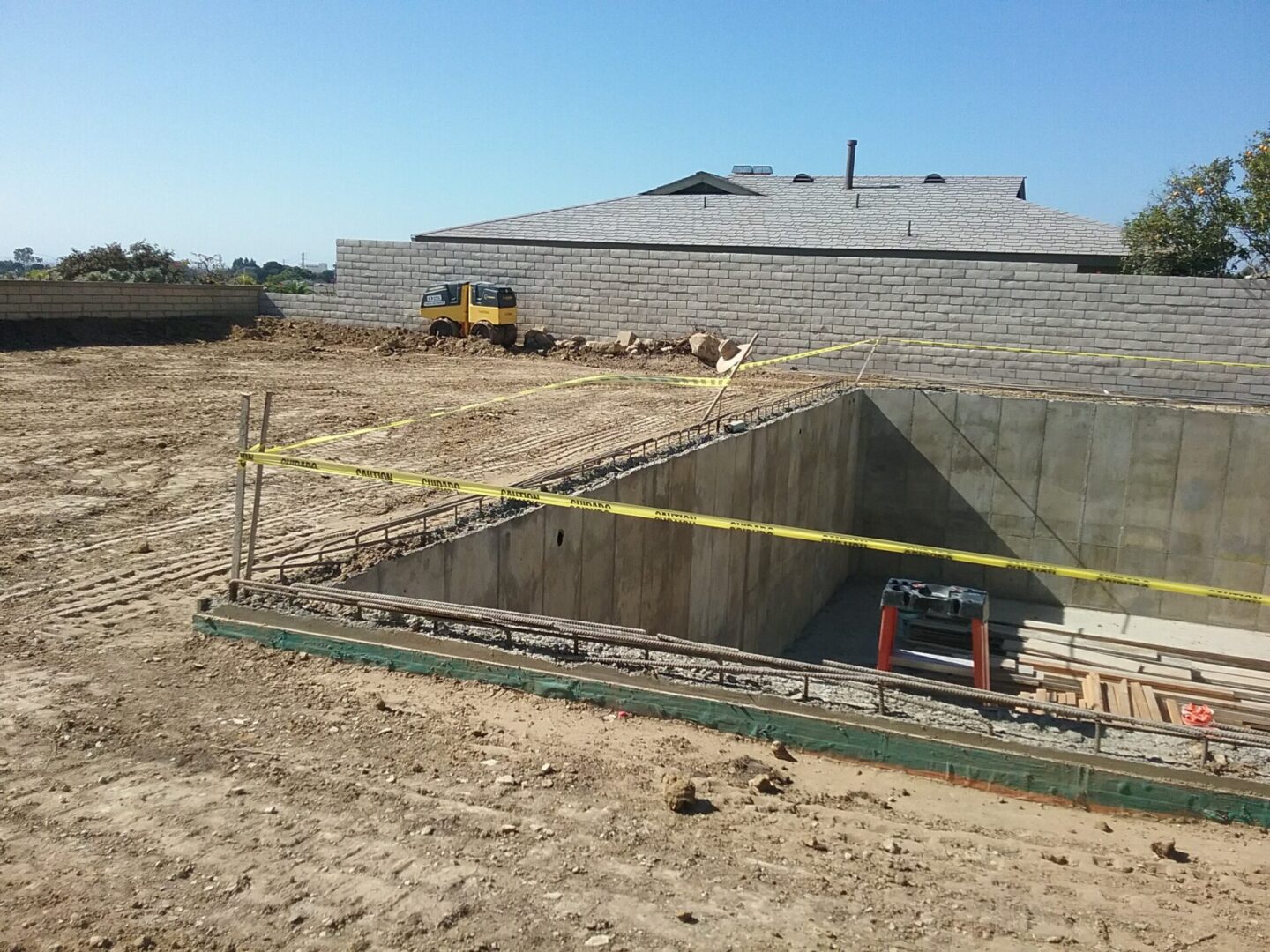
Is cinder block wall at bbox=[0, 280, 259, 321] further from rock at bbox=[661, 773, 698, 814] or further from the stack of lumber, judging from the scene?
rock at bbox=[661, 773, 698, 814]

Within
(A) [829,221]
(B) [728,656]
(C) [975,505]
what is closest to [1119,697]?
(C) [975,505]

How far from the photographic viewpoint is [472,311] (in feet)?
71.6

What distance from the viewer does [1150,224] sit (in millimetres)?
20984

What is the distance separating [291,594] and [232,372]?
39.8 feet

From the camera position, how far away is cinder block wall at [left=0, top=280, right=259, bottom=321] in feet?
61.7

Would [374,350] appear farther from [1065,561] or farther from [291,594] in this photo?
[291,594]

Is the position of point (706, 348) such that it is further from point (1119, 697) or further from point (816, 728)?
point (816, 728)

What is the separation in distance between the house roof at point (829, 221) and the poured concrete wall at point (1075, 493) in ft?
20.9

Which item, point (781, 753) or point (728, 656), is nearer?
point (781, 753)

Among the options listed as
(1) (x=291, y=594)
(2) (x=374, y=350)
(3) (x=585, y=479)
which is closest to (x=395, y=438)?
(3) (x=585, y=479)

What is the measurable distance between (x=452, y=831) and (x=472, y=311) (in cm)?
1879

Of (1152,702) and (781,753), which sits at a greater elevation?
(781,753)

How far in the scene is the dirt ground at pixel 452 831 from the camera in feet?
11.1

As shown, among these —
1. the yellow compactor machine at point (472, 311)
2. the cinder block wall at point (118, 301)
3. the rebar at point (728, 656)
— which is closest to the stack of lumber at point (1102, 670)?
the rebar at point (728, 656)
